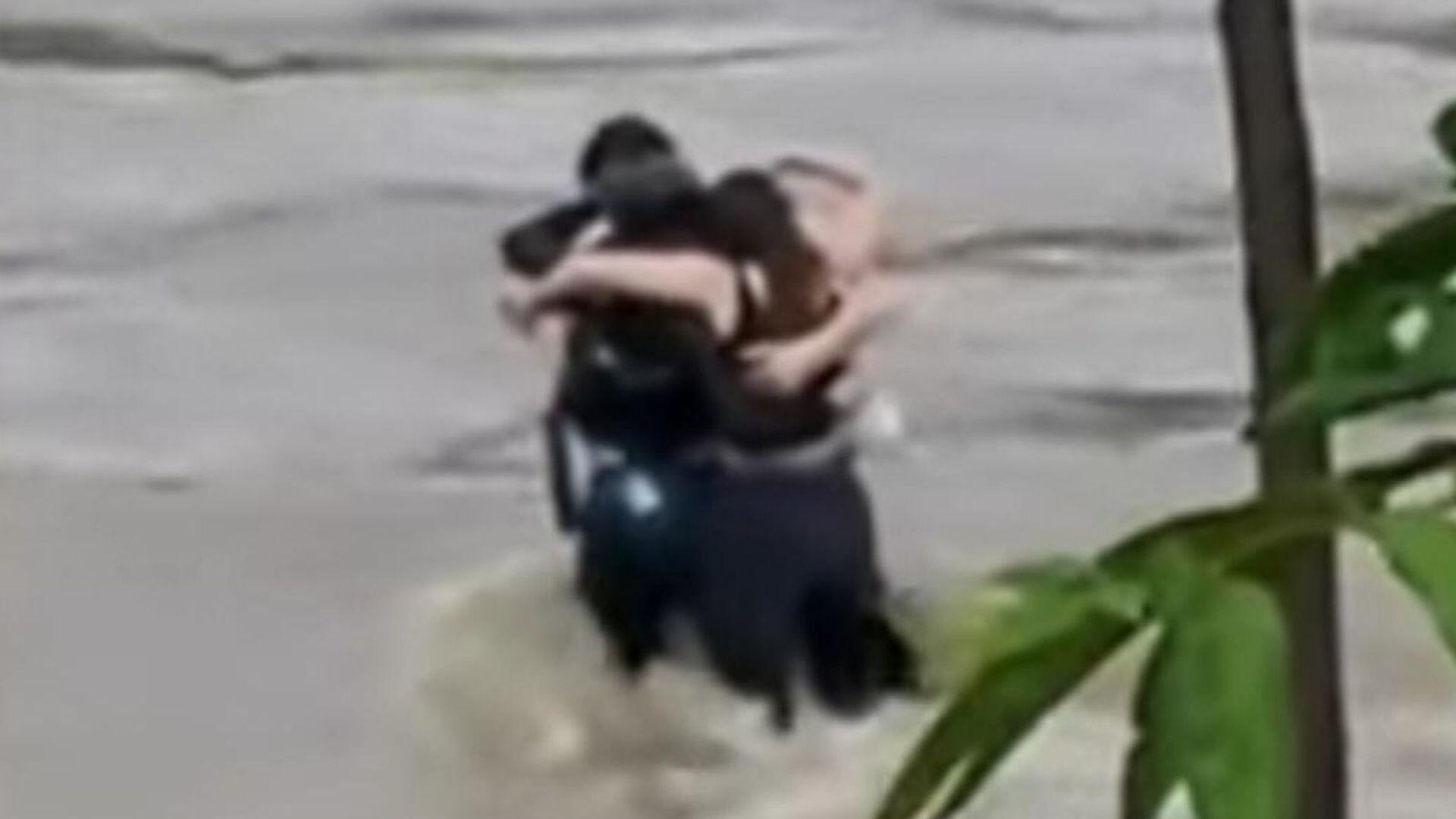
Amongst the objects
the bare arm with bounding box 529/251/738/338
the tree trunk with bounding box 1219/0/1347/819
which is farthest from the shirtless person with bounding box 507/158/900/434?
the tree trunk with bounding box 1219/0/1347/819

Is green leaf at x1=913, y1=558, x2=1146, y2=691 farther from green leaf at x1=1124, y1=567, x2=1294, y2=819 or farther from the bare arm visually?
the bare arm

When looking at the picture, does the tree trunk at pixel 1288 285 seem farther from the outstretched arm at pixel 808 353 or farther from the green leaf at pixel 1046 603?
the outstretched arm at pixel 808 353

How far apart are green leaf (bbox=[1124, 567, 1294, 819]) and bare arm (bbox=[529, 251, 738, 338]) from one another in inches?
27.1

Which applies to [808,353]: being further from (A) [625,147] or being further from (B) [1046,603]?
(B) [1046,603]

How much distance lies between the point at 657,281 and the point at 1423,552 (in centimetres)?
70

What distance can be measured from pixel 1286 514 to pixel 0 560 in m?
0.94

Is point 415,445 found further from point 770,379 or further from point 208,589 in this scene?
point 770,379

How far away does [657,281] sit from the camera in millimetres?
1010

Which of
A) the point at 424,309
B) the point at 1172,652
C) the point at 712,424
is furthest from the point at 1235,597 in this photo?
the point at 424,309

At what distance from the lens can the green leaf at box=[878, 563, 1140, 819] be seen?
1.06 feet

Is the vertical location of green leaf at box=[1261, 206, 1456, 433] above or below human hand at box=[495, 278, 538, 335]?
above

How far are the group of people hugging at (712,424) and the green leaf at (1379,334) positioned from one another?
0.65m

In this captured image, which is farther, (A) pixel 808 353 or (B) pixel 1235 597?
(A) pixel 808 353

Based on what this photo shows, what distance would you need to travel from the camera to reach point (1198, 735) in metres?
0.31
